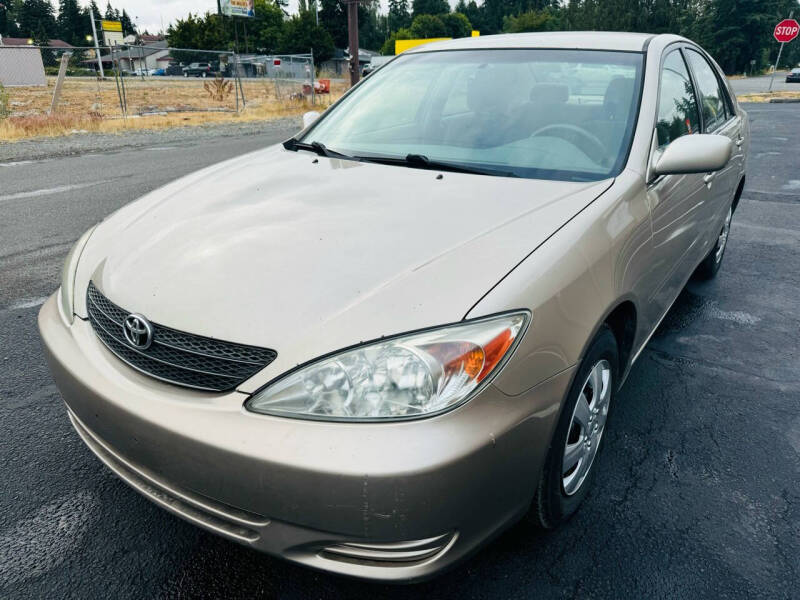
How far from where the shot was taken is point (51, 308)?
215 centimetres

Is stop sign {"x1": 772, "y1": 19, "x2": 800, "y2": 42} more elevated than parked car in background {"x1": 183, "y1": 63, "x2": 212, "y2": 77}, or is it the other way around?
stop sign {"x1": 772, "y1": 19, "x2": 800, "y2": 42}

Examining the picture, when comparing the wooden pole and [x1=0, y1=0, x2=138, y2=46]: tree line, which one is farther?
[x1=0, y1=0, x2=138, y2=46]: tree line

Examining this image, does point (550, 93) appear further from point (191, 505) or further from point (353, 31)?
point (353, 31)

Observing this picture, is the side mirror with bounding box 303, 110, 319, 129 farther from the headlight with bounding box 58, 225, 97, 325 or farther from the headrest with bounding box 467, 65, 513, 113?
the headlight with bounding box 58, 225, 97, 325

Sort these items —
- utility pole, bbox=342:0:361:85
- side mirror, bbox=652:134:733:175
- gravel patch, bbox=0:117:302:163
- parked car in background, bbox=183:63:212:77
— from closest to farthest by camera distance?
1. side mirror, bbox=652:134:733:175
2. gravel patch, bbox=0:117:302:163
3. utility pole, bbox=342:0:361:85
4. parked car in background, bbox=183:63:212:77

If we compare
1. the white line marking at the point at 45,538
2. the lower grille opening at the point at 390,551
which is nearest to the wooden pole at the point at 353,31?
the white line marking at the point at 45,538

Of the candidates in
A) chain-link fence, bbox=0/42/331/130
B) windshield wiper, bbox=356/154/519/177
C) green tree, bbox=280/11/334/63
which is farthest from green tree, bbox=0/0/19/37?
windshield wiper, bbox=356/154/519/177

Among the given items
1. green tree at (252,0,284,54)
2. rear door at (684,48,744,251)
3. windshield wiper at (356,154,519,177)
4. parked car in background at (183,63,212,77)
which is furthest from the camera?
green tree at (252,0,284,54)

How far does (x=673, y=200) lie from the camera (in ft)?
→ 8.45

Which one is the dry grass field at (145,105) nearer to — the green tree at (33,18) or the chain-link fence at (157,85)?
the chain-link fence at (157,85)

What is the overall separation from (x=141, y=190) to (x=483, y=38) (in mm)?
5003

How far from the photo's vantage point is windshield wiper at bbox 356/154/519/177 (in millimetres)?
2426

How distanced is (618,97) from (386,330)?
5.74 feet

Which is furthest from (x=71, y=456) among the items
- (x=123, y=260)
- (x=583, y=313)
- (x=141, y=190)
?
(x=141, y=190)
